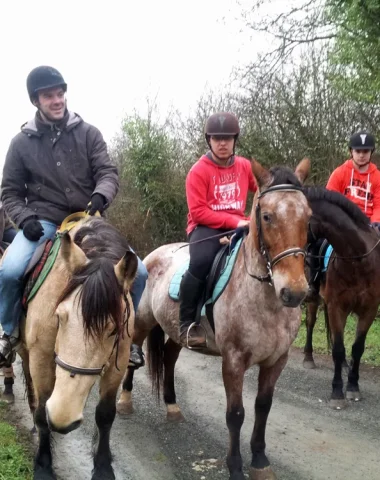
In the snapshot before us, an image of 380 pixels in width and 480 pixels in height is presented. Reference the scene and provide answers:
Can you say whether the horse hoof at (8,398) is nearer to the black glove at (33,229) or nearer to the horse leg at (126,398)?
the horse leg at (126,398)

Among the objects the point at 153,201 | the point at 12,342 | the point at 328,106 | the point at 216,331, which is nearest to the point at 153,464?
the point at 216,331

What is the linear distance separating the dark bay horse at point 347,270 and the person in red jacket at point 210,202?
4.84ft

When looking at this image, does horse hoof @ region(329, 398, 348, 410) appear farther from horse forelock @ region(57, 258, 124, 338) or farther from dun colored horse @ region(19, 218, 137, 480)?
horse forelock @ region(57, 258, 124, 338)

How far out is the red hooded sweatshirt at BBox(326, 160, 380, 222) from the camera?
→ 6.60m

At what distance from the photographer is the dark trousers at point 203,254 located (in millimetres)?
4441

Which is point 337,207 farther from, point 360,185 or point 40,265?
point 40,265

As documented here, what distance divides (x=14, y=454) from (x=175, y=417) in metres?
1.75

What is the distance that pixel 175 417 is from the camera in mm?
5301

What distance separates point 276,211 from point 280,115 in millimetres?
9194

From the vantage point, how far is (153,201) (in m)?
16.0

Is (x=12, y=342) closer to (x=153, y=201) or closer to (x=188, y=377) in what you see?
(x=188, y=377)

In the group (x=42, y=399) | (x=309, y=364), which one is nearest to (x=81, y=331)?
(x=42, y=399)

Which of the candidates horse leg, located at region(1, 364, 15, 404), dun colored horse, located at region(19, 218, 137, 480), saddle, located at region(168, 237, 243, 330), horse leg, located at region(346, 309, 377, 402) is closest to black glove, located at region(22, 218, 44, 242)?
dun colored horse, located at region(19, 218, 137, 480)

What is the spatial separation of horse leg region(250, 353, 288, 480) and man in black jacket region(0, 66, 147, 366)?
1.26m
